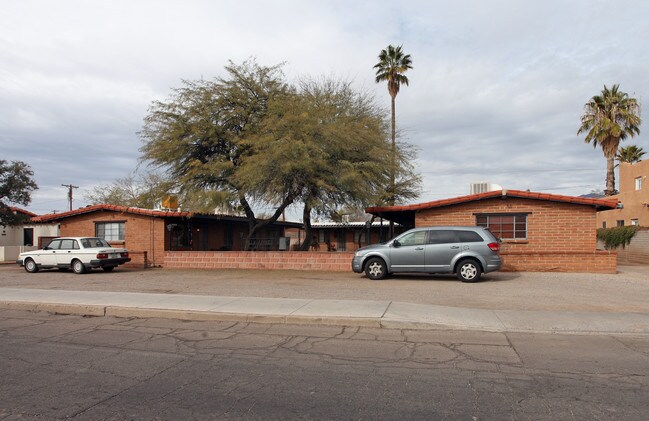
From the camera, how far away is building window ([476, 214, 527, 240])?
19188mm

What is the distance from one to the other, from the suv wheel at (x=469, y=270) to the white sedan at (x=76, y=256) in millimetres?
14434

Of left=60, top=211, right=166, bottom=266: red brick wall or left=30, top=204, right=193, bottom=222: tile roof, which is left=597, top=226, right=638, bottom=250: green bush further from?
left=60, top=211, right=166, bottom=266: red brick wall

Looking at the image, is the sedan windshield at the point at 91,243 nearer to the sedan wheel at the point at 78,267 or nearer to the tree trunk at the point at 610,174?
the sedan wheel at the point at 78,267

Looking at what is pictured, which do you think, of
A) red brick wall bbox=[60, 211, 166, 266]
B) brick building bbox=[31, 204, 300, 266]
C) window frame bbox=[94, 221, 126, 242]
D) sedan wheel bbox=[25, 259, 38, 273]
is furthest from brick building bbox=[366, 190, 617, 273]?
sedan wheel bbox=[25, 259, 38, 273]

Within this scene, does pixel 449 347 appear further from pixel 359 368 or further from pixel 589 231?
pixel 589 231

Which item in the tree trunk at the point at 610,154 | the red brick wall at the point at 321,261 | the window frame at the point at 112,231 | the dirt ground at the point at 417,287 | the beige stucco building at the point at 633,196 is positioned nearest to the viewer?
the dirt ground at the point at 417,287

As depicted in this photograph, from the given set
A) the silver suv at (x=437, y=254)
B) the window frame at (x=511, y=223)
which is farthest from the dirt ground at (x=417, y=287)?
the window frame at (x=511, y=223)

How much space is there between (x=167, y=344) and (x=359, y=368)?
3173 millimetres

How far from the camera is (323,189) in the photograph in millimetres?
20984

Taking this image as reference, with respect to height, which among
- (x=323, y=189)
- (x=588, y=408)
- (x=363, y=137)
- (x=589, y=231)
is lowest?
(x=588, y=408)

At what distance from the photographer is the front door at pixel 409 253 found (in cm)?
1541

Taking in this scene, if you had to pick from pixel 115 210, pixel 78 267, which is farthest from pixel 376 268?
pixel 115 210

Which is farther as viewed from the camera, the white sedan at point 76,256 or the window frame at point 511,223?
the white sedan at point 76,256

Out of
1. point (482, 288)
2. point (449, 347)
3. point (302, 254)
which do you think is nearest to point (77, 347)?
point (449, 347)
